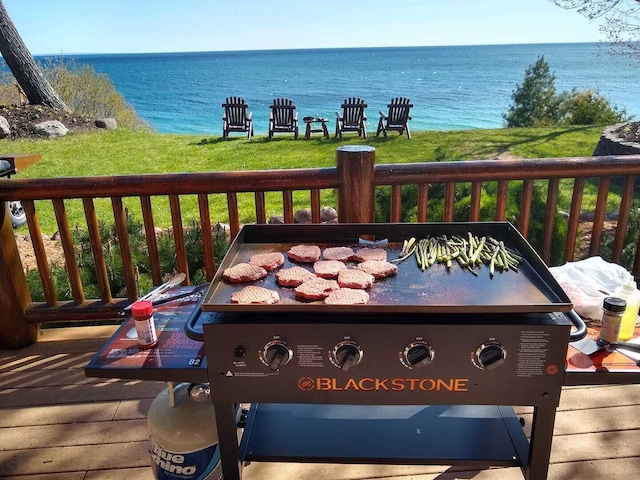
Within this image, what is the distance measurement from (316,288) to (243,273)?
26 cm

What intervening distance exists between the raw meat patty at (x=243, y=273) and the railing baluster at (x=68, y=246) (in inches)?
60.0

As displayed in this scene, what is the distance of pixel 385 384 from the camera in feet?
4.81

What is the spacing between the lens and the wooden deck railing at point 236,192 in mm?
2605

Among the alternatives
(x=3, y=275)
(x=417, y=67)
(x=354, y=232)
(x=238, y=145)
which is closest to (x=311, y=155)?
(x=238, y=145)

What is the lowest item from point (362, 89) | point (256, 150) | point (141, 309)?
point (362, 89)

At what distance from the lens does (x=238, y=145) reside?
11.9 meters

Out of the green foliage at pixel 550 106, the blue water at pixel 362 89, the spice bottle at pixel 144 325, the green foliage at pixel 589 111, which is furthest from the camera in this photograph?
the blue water at pixel 362 89

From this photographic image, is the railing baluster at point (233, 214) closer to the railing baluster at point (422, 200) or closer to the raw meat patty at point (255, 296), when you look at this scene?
the railing baluster at point (422, 200)

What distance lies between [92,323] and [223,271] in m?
2.32

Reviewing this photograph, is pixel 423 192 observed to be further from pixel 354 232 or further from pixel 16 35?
pixel 16 35

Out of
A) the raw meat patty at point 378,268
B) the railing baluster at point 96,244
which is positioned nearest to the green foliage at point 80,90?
the railing baluster at point 96,244

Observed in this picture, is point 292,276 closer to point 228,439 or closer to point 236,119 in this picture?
point 228,439

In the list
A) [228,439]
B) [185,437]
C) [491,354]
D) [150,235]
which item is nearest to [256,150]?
[150,235]

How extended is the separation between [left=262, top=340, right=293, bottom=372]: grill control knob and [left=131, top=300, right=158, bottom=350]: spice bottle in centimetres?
43
